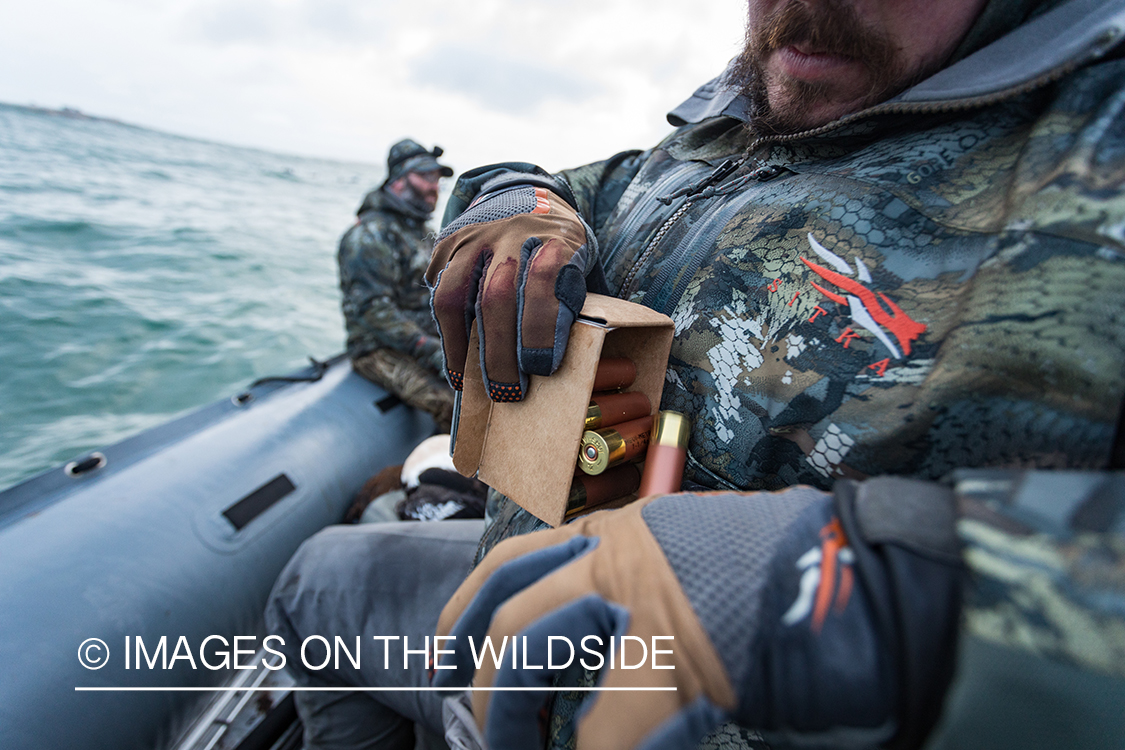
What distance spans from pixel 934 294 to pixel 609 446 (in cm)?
56

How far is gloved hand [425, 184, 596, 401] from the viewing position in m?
0.86

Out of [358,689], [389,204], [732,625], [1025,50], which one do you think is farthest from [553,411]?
[389,204]

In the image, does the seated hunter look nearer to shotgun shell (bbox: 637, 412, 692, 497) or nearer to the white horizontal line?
the white horizontal line

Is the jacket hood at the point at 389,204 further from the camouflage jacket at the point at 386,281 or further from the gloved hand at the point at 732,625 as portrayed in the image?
the gloved hand at the point at 732,625

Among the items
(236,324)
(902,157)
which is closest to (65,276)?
(236,324)

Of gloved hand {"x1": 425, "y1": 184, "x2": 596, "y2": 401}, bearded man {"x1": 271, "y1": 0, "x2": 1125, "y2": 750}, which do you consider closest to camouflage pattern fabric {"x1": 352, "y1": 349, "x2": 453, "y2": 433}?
bearded man {"x1": 271, "y1": 0, "x2": 1125, "y2": 750}

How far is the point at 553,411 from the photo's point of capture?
90cm

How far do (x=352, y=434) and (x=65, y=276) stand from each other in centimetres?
687

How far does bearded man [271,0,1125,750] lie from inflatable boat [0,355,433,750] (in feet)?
4.21

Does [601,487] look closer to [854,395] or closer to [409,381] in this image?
[854,395]

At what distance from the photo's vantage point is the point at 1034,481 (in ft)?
1.50

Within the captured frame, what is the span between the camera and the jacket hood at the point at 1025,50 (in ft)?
2.15

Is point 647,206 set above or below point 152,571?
above

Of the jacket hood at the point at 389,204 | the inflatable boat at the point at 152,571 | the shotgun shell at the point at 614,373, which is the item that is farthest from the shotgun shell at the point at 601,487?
the jacket hood at the point at 389,204
